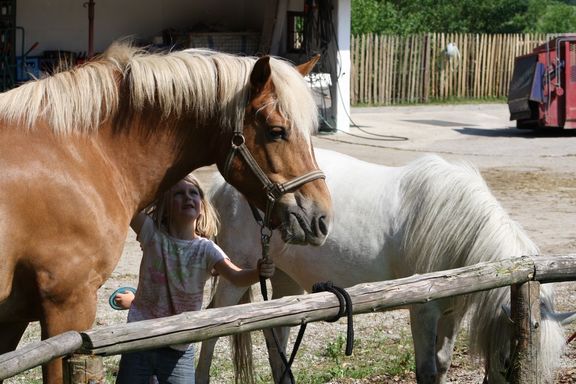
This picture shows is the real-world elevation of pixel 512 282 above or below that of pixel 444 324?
above

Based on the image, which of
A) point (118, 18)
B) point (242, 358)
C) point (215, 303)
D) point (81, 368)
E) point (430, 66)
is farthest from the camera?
point (430, 66)

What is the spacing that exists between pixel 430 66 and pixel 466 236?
17.7 metres

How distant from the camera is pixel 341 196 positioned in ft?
15.9

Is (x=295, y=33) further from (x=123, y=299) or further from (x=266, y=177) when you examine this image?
(x=266, y=177)

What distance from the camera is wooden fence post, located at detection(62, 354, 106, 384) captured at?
8.85ft

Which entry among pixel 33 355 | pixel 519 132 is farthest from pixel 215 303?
pixel 519 132

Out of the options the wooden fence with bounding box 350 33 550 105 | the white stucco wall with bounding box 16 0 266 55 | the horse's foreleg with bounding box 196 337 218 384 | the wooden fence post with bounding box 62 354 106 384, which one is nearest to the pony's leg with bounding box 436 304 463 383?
the horse's foreleg with bounding box 196 337 218 384

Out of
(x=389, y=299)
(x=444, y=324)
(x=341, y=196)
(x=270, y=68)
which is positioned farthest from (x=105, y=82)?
(x=444, y=324)

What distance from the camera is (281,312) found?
313 cm

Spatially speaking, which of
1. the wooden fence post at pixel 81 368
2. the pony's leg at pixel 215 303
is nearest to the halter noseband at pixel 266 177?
the wooden fence post at pixel 81 368

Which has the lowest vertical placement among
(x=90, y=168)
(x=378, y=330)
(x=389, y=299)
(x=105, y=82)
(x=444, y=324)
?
(x=378, y=330)

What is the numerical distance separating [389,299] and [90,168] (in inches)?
47.5

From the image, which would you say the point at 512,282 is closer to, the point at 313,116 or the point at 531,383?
the point at 531,383

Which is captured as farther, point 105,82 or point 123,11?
point 123,11
